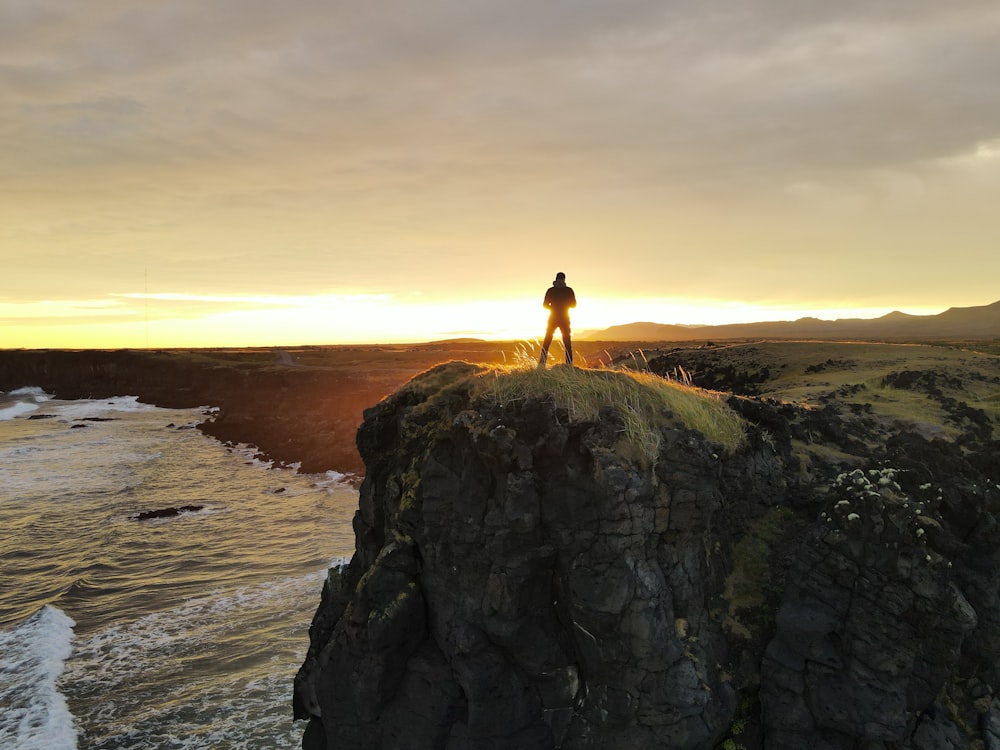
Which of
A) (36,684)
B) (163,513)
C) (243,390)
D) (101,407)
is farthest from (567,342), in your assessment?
(101,407)

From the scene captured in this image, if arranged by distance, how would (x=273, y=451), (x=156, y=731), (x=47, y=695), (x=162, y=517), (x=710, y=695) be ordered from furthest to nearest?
1. (x=273, y=451)
2. (x=162, y=517)
3. (x=47, y=695)
4. (x=156, y=731)
5. (x=710, y=695)

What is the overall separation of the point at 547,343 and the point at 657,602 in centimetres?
657

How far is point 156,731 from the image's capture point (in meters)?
15.2

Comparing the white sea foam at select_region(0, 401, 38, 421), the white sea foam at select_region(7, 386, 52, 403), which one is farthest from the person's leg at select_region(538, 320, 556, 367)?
the white sea foam at select_region(7, 386, 52, 403)

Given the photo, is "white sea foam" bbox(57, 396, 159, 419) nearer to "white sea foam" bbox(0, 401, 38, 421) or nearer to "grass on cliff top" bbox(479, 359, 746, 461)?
"white sea foam" bbox(0, 401, 38, 421)

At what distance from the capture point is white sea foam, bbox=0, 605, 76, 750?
1493cm

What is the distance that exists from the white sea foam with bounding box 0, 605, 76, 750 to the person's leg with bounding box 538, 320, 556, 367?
14.1 meters

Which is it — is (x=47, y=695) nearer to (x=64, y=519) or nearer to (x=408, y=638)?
(x=408, y=638)

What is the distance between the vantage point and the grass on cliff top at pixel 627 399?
11.5m

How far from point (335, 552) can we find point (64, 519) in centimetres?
1738

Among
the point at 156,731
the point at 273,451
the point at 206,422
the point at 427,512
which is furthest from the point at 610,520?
the point at 206,422

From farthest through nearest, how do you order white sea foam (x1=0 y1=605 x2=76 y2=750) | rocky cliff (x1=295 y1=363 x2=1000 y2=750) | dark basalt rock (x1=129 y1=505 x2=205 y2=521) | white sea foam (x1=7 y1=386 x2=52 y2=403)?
white sea foam (x1=7 y1=386 x2=52 y2=403)
dark basalt rock (x1=129 y1=505 x2=205 y2=521)
white sea foam (x1=0 y1=605 x2=76 y2=750)
rocky cliff (x1=295 y1=363 x2=1000 y2=750)

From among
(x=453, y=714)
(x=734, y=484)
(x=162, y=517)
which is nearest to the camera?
(x=453, y=714)

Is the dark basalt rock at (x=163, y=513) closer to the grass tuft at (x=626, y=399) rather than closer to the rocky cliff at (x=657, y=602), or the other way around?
the rocky cliff at (x=657, y=602)
